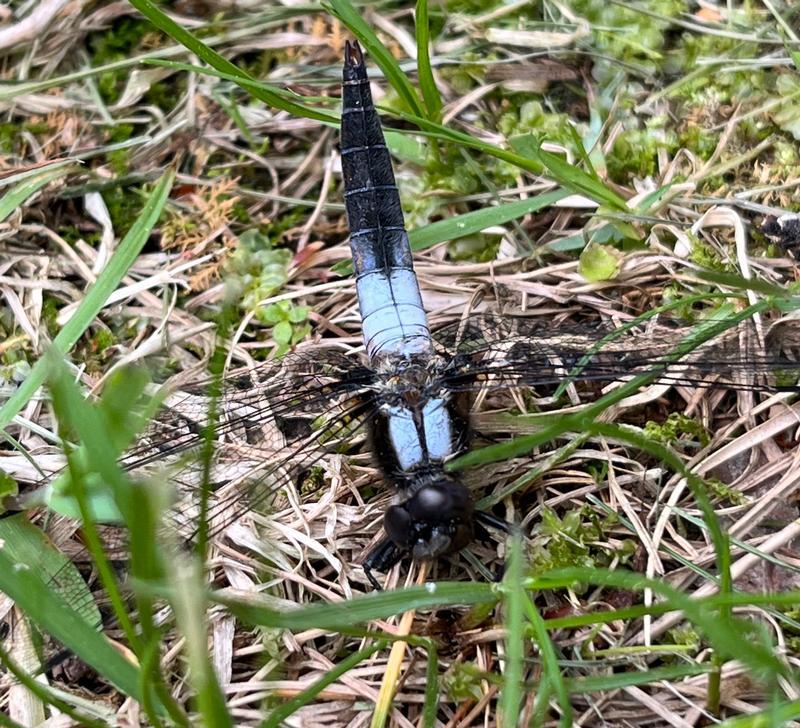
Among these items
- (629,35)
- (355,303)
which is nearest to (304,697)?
(355,303)

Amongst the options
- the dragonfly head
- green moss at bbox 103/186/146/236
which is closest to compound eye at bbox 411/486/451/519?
the dragonfly head

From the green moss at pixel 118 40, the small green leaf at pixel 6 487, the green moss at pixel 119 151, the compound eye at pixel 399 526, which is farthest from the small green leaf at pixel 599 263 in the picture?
the green moss at pixel 118 40

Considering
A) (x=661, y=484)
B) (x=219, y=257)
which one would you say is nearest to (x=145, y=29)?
(x=219, y=257)

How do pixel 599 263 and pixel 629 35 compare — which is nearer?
pixel 599 263

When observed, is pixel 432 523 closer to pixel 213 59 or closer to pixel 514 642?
pixel 514 642

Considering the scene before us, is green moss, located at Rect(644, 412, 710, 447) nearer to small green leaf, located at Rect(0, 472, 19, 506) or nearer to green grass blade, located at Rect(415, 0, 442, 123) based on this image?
green grass blade, located at Rect(415, 0, 442, 123)

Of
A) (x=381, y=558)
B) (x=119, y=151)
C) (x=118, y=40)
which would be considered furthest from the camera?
(x=118, y=40)
